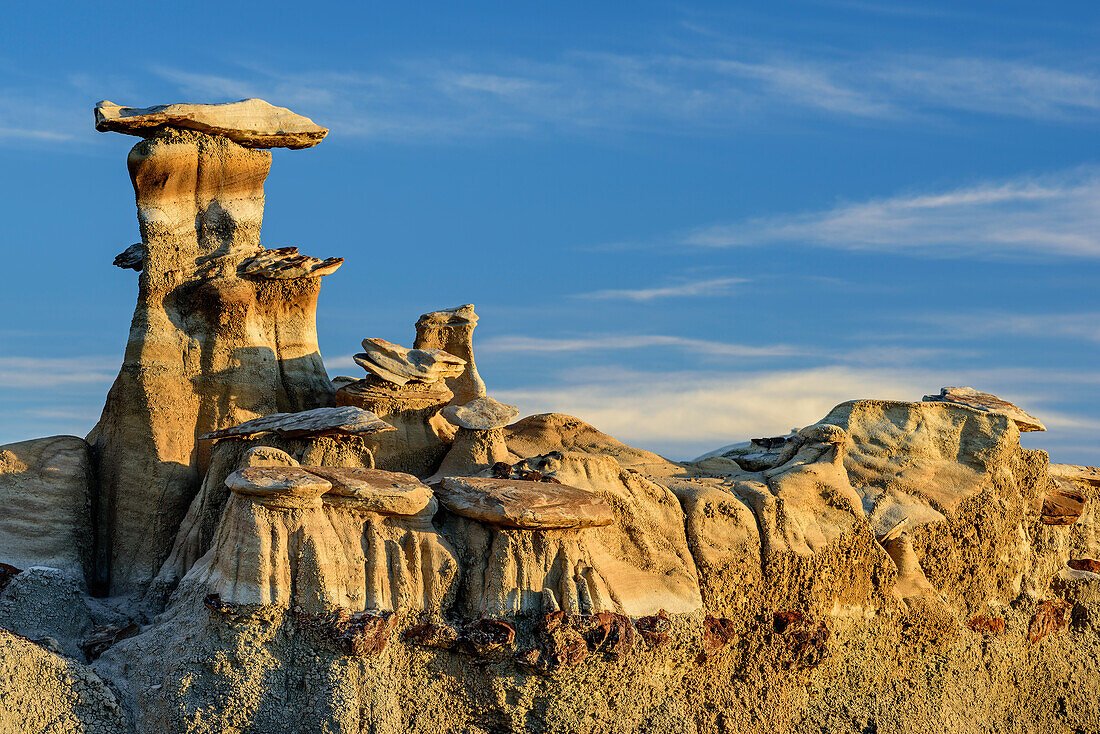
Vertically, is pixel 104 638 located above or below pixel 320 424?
below

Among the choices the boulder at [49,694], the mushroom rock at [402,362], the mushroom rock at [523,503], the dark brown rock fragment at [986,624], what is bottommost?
the boulder at [49,694]

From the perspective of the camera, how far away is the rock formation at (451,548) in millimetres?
11398

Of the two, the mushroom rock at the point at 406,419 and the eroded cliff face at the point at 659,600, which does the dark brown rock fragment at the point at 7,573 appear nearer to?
the eroded cliff face at the point at 659,600

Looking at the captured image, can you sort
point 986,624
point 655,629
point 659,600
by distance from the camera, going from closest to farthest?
point 655,629
point 659,600
point 986,624

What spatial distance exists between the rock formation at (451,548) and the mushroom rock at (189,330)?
0.11 feet

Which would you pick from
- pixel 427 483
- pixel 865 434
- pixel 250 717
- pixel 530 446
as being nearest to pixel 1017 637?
pixel 865 434

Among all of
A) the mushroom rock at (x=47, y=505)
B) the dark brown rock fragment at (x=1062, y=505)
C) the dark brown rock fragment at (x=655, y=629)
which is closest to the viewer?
the dark brown rock fragment at (x=655, y=629)

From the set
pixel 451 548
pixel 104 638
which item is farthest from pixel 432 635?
pixel 104 638

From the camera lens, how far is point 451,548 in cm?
1198

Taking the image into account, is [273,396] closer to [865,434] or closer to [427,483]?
[427,483]

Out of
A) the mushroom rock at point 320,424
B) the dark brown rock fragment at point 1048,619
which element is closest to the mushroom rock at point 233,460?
the mushroom rock at point 320,424

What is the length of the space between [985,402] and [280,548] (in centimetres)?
888

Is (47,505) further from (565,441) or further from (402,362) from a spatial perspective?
(565,441)

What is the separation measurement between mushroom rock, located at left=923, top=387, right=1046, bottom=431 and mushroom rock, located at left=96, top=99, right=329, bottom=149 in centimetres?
784
